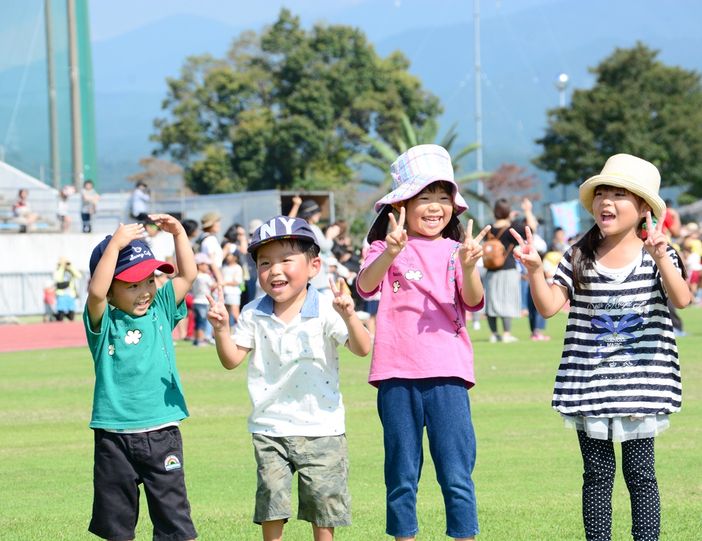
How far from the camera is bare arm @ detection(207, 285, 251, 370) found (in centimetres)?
509

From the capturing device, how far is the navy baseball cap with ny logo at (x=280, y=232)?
17.1 feet

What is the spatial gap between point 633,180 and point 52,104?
130 feet

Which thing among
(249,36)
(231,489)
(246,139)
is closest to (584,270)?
(231,489)

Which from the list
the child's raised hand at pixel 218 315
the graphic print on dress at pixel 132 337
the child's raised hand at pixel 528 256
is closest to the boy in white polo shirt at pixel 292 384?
the child's raised hand at pixel 218 315

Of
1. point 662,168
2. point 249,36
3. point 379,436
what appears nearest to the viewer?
point 379,436

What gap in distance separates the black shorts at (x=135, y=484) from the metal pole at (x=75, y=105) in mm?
36105

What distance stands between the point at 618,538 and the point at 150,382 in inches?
92.3

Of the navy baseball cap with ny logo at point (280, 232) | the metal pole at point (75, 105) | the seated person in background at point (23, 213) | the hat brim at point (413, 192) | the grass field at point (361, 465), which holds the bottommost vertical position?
the grass field at point (361, 465)

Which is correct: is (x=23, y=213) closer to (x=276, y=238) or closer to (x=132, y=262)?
(x=132, y=262)

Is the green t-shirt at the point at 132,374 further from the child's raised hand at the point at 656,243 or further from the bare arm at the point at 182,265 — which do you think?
the child's raised hand at the point at 656,243

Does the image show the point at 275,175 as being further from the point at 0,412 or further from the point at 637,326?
the point at 637,326

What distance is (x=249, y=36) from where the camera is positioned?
7175 centimetres

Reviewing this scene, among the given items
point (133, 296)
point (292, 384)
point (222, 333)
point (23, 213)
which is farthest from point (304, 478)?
point (23, 213)

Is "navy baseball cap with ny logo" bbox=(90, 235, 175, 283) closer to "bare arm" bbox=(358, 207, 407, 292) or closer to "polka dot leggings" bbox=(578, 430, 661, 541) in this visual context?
"bare arm" bbox=(358, 207, 407, 292)
